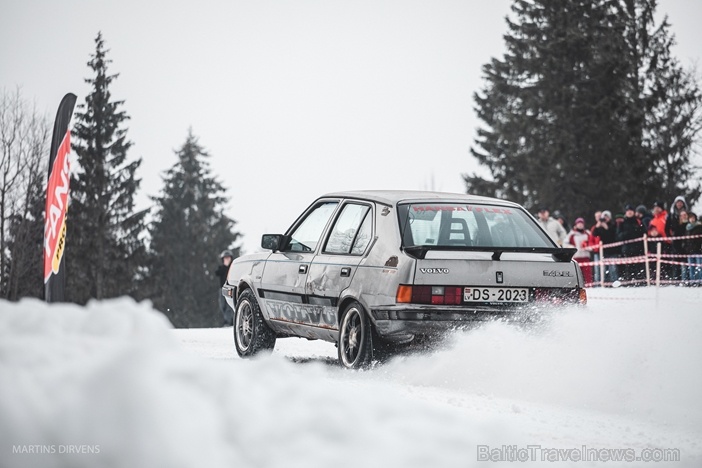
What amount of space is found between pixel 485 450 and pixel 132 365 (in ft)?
4.88

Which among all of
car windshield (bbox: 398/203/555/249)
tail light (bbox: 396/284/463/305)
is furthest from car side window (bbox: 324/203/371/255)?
tail light (bbox: 396/284/463/305)

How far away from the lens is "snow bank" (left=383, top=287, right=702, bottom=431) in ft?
22.5

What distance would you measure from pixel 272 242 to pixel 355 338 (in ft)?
6.18

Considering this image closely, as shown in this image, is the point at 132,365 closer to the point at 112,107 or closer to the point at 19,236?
the point at 19,236

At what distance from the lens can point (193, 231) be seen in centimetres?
6950

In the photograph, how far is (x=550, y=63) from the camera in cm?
4072

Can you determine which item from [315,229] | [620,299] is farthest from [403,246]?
[620,299]

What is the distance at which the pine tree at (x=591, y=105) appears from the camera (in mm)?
40062

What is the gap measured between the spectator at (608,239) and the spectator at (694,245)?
2158 mm

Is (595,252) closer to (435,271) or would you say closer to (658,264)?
(658,264)

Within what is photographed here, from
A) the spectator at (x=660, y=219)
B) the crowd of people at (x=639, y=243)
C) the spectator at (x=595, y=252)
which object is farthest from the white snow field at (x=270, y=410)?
the spectator at (x=595, y=252)

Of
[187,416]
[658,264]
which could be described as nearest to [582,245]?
[658,264]

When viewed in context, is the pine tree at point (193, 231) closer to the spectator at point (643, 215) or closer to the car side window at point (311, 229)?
the spectator at point (643, 215)

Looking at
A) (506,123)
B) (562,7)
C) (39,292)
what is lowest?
(39,292)
